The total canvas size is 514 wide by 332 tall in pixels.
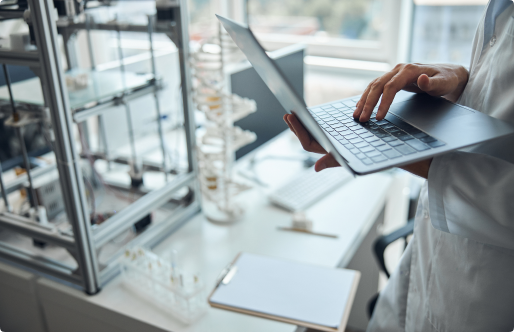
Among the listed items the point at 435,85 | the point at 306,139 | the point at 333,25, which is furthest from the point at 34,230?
the point at 333,25

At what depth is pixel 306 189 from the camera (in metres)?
1.55

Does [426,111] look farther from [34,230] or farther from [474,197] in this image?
[34,230]

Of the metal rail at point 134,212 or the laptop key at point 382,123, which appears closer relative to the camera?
the laptop key at point 382,123

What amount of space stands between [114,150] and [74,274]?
72cm

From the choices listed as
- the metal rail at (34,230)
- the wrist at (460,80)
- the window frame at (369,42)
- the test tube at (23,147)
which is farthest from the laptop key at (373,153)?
the window frame at (369,42)

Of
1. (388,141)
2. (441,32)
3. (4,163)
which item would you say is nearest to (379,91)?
(388,141)

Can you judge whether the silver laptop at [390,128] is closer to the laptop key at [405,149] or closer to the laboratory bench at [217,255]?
the laptop key at [405,149]

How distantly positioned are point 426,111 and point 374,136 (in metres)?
0.13

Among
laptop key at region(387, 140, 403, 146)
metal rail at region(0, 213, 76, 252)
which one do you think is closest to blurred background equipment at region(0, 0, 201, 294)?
metal rail at region(0, 213, 76, 252)

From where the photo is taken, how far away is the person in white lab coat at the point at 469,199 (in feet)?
2.20

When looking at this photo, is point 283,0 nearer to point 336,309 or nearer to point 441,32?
point 441,32

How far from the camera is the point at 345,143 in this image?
2.31 feet

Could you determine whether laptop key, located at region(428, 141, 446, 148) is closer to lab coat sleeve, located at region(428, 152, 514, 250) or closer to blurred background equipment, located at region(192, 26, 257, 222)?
lab coat sleeve, located at region(428, 152, 514, 250)

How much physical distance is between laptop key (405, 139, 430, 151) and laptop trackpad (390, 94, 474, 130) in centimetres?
5
